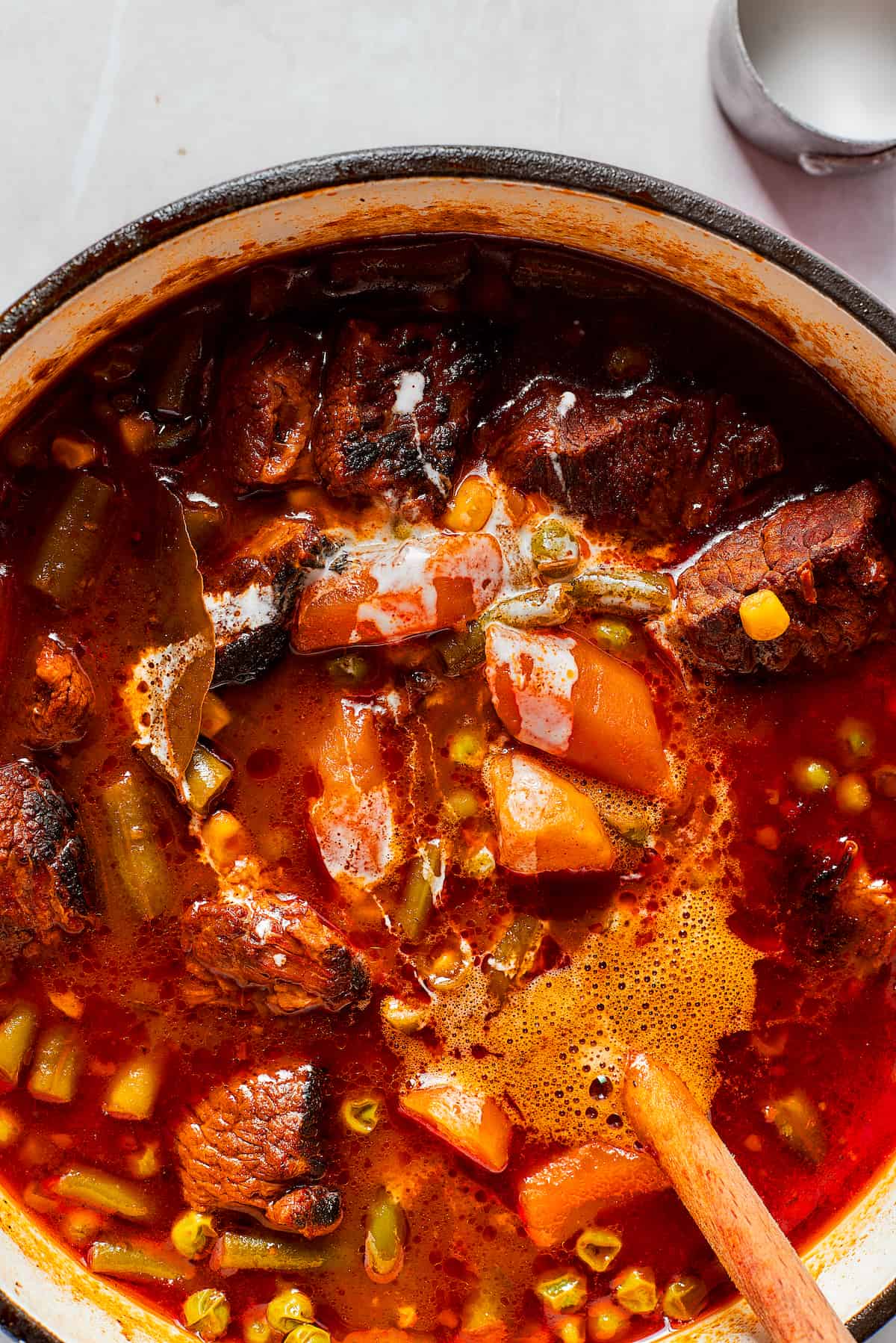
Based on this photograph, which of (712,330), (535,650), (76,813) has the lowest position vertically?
(76,813)

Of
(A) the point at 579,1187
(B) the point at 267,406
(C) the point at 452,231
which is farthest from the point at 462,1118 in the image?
(C) the point at 452,231

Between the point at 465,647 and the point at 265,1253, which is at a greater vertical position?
the point at 465,647

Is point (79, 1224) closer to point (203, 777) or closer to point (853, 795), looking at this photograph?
point (203, 777)

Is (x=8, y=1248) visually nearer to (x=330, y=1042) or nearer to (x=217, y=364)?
(x=330, y=1042)

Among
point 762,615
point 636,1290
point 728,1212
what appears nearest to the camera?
point 728,1212

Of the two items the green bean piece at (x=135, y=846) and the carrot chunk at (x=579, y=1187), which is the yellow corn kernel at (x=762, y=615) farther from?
the green bean piece at (x=135, y=846)

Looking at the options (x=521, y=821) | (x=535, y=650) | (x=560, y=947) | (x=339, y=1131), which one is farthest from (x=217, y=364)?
(x=339, y=1131)

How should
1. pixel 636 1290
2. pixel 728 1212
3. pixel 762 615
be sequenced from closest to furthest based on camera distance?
pixel 728 1212, pixel 762 615, pixel 636 1290

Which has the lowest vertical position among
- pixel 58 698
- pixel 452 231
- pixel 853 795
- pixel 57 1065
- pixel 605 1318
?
pixel 605 1318

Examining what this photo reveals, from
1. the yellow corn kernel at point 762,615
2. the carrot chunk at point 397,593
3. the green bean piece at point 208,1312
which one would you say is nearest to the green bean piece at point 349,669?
the carrot chunk at point 397,593
